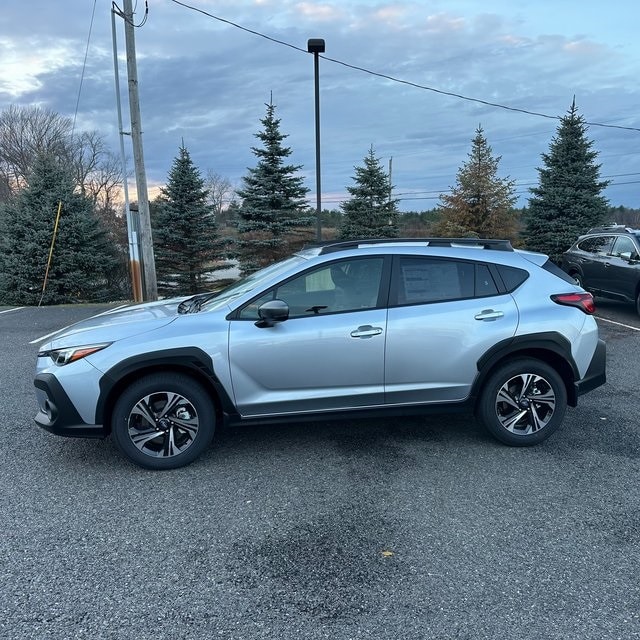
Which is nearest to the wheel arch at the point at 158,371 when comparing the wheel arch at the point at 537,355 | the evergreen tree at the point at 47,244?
the wheel arch at the point at 537,355

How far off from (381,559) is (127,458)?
6.85 ft

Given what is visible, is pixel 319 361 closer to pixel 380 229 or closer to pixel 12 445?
pixel 12 445

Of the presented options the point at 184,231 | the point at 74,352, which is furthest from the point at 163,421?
the point at 184,231

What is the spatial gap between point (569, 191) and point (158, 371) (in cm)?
2027

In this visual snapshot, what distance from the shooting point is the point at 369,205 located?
2348cm

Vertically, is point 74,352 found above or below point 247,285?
below

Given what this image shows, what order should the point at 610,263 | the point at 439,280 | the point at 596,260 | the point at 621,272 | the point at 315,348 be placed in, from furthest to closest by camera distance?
the point at 596,260
the point at 610,263
the point at 621,272
the point at 439,280
the point at 315,348

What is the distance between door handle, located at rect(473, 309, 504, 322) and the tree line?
15.0 metres

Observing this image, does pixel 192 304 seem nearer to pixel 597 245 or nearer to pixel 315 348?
pixel 315 348

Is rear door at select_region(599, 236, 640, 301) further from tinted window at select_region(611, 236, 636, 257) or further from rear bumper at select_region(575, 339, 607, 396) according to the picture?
rear bumper at select_region(575, 339, 607, 396)

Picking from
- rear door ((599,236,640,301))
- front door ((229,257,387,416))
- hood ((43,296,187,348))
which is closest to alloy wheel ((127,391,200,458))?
front door ((229,257,387,416))

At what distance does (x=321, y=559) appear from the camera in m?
2.83

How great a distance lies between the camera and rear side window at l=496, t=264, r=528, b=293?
4188mm

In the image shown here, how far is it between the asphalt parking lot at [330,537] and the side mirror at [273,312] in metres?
1.12
